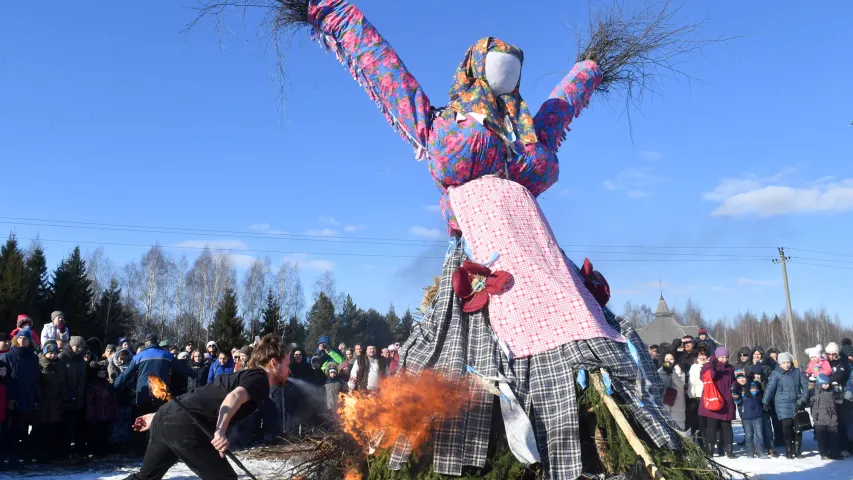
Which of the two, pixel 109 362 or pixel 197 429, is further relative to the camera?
pixel 109 362

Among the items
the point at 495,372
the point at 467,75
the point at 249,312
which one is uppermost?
the point at 249,312

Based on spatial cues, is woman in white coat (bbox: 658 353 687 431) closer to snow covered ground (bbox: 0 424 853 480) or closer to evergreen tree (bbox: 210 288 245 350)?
snow covered ground (bbox: 0 424 853 480)

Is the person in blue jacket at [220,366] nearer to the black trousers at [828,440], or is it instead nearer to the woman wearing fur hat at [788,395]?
the woman wearing fur hat at [788,395]

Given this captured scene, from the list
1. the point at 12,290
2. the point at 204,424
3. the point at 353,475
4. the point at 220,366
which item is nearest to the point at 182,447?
the point at 204,424

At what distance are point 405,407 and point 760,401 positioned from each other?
28.7ft

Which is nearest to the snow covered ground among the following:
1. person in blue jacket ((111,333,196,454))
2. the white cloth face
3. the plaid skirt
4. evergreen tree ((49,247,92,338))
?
person in blue jacket ((111,333,196,454))

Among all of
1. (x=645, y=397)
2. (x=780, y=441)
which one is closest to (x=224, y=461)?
(x=645, y=397)

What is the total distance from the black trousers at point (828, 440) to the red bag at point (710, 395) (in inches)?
61.4

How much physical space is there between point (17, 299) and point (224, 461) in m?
27.3

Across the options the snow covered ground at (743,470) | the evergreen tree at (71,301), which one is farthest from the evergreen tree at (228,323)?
the snow covered ground at (743,470)

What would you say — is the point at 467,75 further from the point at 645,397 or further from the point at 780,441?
the point at 780,441

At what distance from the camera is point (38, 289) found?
29703 millimetres

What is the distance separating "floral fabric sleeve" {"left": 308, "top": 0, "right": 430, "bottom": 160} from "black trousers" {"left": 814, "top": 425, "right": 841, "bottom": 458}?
831 centimetres

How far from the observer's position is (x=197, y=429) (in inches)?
158
